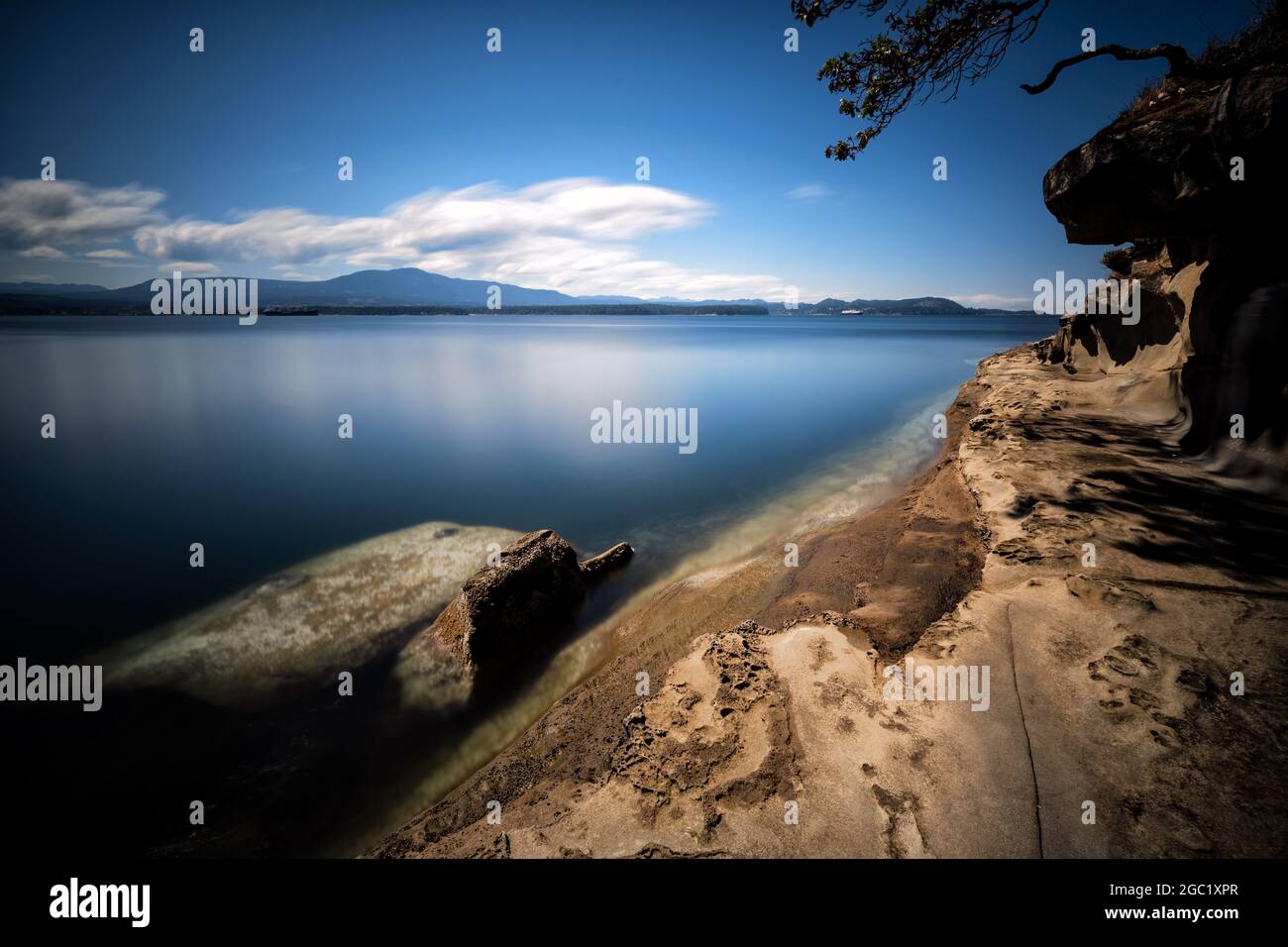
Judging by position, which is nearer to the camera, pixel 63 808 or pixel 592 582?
pixel 63 808

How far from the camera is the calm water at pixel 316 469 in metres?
10.8

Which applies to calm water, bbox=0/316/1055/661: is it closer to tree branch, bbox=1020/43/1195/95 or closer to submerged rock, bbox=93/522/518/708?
submerged rock, bbox=93/522/518/708

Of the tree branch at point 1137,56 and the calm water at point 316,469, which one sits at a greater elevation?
the tree branch at point 1137,56

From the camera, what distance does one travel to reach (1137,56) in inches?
285

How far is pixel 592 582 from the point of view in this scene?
10.1 meters

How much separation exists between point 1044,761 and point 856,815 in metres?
1.63

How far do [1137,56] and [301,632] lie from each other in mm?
16930

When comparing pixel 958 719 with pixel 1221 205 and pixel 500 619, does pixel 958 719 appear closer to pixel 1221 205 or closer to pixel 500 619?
pixel 500 619

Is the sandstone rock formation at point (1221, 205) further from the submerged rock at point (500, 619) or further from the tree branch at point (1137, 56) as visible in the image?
the submerged rock at point (500, 619)

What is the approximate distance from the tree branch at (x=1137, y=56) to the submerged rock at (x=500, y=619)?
1141 centimetres

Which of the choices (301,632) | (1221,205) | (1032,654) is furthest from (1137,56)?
(301,632)

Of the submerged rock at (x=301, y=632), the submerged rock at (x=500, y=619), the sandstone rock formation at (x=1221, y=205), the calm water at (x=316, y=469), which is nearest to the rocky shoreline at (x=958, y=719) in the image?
the submerged rock at (x=500, y=619)
